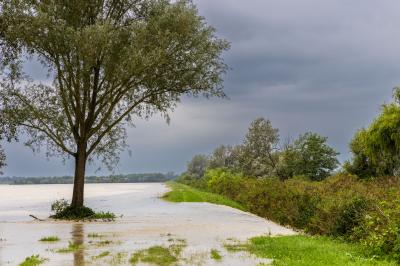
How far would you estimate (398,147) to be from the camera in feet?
147

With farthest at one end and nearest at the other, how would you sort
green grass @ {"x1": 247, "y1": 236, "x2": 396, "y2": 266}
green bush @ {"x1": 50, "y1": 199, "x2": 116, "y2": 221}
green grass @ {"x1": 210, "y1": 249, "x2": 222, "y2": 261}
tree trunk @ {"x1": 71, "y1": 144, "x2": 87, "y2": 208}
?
1. tree trunk @ {"x1": 71, "y1": 144, "x2": 87, "y2": 208}
2. green bush @ {"x1": 50, "y1": 199, "x2": 116, "y2": 221}
3. green grass @ {"x1": 210, "y1": 249, "x2": 222, "y2": 261}
4. green grass @ {"x1": 247, "y1": 236, "x2": 396, "y2": 266}

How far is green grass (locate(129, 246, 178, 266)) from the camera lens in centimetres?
1564

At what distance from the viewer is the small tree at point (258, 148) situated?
309 ft

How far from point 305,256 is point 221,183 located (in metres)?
54.4

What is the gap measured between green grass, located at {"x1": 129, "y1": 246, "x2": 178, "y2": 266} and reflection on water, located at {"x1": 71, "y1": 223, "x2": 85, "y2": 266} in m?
1.55

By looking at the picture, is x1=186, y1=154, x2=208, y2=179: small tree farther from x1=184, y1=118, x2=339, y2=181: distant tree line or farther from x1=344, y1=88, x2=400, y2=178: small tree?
x1=344, y1=88, x2=400, y2=178: small tree

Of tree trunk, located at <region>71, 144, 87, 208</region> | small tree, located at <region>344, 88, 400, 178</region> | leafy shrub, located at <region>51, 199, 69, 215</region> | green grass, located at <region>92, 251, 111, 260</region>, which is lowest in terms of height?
green grass, located at <region>92, 251, 111, 260</region>

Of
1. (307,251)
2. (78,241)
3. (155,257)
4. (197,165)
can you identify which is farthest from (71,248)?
Answer: (197,165)

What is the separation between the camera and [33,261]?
52.2ft

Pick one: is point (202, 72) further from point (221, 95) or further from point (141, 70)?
point (141, 70)

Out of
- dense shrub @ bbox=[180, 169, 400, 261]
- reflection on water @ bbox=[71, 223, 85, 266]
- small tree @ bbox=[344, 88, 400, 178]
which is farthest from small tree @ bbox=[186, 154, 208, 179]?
reflection on water @ bbox=[71, 223, 85, 266]

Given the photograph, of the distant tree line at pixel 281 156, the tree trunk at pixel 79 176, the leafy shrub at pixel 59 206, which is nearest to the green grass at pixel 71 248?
the tree trunk at pixel 79 176

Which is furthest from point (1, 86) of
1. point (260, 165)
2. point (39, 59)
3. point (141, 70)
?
point (260, 165)

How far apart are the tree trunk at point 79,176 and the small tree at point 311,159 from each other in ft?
140
